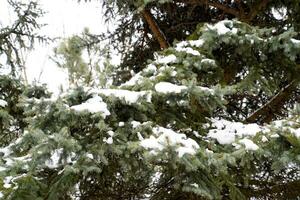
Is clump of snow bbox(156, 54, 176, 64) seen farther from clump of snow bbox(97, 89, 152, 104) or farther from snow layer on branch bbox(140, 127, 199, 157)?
snow layer on branch bbox(140, 127, 199, 157)

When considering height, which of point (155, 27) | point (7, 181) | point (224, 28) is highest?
point (155, 27)

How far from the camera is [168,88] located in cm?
280

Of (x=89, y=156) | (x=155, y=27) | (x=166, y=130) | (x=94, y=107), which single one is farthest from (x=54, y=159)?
(x=155, y=27)

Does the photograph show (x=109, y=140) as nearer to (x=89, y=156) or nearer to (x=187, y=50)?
(x=89, y=156)

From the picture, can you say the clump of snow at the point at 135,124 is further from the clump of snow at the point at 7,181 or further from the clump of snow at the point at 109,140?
the clump of snow at the point at 7,181

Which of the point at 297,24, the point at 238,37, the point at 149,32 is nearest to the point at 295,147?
the point at 238,37

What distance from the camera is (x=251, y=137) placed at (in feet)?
9.24

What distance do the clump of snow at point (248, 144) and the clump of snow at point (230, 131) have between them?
0.17 m

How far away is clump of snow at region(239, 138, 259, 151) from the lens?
260cm

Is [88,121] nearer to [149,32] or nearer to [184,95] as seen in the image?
[184,95]

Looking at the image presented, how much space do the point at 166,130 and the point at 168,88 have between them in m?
0.34

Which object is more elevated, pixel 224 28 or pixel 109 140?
pixel 224 28

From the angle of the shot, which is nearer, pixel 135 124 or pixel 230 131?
pixel 135 124

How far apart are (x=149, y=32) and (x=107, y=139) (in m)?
3.71
